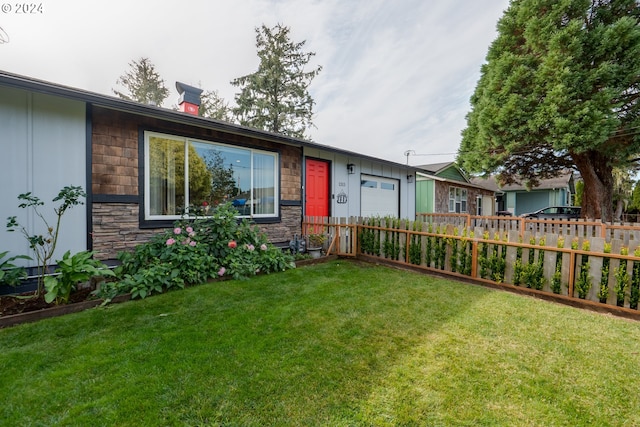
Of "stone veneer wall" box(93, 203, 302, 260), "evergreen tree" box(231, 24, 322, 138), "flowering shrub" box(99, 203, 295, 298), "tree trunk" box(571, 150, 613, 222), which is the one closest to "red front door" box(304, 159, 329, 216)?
"flowering shrub" box(99, 203, 295, 298)

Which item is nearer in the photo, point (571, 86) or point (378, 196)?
point (378, 196)

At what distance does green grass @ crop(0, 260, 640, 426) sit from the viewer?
5.42 feet

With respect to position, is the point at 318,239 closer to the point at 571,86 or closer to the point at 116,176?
the point at 116,176

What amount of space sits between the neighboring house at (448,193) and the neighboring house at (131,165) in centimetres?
695

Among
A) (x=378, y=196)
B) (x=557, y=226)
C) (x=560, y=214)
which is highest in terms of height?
(x=378, y=196)

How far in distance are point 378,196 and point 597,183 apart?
1021 cm

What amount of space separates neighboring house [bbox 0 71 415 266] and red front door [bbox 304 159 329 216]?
0.13 feet

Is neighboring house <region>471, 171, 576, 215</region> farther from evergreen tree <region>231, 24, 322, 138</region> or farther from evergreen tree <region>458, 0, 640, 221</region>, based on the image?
evergreen tree <region>231, 24, 322, 138</region>

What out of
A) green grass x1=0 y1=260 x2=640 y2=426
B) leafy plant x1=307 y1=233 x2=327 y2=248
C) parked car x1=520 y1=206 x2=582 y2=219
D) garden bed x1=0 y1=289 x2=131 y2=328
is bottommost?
green grass x1=0 y1=260 x2=640 y2=426

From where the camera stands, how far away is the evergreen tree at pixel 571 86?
1023 centimetres

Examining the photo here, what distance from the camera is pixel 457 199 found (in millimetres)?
15250

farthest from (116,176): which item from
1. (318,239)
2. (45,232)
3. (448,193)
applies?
(448,193)

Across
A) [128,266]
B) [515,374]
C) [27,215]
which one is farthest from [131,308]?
[515,374]

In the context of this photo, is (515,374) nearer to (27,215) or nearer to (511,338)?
(511,338)
